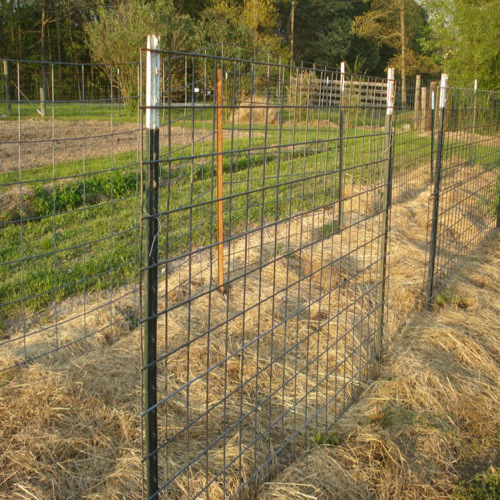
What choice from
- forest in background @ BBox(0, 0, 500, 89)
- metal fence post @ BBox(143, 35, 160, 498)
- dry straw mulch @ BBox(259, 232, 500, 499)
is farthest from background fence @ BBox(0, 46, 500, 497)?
forest in background @ BBox(0, 0, 500, 89)

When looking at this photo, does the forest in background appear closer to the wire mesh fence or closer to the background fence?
the wire mesh fence

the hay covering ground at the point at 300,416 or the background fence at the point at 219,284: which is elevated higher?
the background fence at the point at 219,284

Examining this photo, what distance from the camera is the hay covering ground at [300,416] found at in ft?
8.57

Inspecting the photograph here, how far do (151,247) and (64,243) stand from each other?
15.2 feet

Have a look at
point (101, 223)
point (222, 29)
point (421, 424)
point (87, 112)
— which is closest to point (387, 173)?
point (421, 424)

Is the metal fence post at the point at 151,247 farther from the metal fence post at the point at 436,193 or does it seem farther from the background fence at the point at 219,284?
the metal fence post at the point at 436,193

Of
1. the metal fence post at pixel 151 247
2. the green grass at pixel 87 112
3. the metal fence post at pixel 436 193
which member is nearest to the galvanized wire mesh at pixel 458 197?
the metal fence post at pixel 436 193

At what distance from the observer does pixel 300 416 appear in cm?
317

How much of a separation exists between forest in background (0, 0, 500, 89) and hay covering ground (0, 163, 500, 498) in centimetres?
825

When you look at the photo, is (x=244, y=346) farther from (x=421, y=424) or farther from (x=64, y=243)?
(x=64, y=243)

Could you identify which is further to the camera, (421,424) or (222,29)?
(222,29)

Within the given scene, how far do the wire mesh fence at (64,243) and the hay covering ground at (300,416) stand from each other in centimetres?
11

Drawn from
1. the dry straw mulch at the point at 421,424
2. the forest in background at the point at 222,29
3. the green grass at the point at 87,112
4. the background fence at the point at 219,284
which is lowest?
the dry straw mulch at the point at 421,424

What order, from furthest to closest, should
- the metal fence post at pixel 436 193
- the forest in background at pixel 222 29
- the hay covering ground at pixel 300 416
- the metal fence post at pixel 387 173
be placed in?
1. the forest in background at pixel 222 29
2. the metal fence post at pixel 436 193
3. the metal fence post at pixel 387 173
4. the hay covering ground at pixel 300 416
